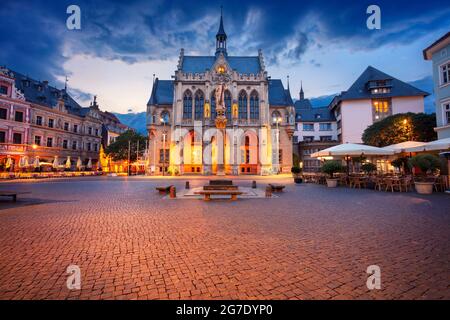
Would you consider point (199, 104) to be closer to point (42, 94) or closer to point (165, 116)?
point (165, 116)

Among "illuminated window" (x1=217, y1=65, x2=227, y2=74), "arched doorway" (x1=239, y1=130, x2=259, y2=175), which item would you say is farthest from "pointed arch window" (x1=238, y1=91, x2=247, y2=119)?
"illuminated window" (x1=217, y1=65, x2=227, y2=74)

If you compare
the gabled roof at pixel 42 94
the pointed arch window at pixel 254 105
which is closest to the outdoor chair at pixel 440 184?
the pointed arch window at pixel 254 105

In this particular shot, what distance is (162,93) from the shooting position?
4600 cm

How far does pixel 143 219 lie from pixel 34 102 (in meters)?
48.4

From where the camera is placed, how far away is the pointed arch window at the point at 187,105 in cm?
4097

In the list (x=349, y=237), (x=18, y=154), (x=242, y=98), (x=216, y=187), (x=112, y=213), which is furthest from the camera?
(x=242, y=98)

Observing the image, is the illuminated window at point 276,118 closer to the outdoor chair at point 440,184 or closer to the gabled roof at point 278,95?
the gabled roof at point 278,95

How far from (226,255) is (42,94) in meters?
55.7

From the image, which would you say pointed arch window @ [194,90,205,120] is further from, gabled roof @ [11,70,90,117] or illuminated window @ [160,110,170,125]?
gabled roof @ [11,70,90,117]

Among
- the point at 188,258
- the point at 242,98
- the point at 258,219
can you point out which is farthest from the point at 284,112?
the point at 188,258

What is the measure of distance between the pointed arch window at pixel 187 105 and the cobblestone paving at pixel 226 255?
3530 centimetres

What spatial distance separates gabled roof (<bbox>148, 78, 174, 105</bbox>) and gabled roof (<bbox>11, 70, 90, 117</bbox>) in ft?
65.0
